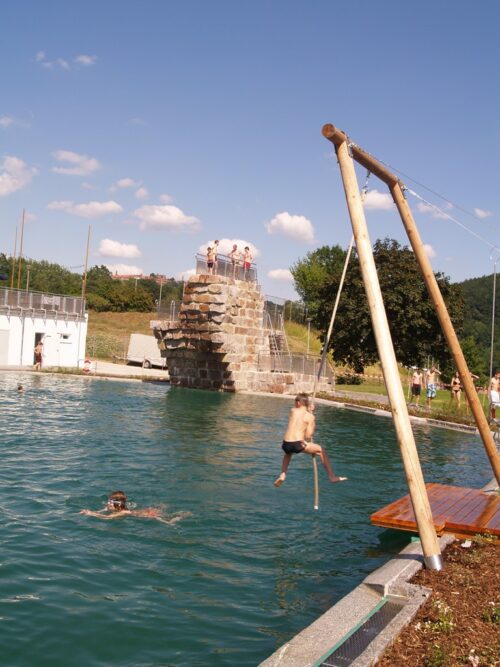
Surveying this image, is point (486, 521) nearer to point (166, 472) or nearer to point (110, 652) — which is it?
point (110, 652)

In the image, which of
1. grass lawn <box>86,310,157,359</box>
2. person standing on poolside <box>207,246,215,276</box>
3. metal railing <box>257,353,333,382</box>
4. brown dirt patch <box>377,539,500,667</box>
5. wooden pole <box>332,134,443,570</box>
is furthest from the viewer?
grass lawn <box>86,310,157,359</box>

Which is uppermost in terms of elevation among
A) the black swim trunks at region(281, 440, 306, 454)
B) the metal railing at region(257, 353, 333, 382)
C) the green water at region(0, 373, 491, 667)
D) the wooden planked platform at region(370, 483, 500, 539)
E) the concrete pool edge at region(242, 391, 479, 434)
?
the metal railing at region(257, 353, 333, 382)

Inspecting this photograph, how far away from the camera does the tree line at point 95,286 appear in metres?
81.9

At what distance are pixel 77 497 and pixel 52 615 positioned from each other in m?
5.08

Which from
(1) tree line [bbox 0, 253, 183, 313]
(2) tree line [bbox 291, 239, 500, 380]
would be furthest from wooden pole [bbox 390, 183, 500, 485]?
(1) tree line [bbox 0, 253, 183, 313]

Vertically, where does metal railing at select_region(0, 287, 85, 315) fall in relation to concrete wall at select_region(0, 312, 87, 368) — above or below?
above

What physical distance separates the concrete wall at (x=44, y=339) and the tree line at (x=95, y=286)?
40.3ft

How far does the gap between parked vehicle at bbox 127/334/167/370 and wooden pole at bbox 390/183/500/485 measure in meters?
43.0

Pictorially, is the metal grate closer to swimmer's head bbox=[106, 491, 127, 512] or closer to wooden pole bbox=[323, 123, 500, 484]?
wooden pole bbox=[323, 123, 500, 484]

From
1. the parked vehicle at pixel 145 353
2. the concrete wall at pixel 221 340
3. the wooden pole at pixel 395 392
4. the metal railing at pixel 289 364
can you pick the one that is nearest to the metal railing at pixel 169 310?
the concrete wall at pixel 221 340

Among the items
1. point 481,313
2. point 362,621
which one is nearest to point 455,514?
point 362,621

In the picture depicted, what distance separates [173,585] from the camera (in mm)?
8727

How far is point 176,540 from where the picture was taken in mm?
10500

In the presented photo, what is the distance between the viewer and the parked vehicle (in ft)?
172
